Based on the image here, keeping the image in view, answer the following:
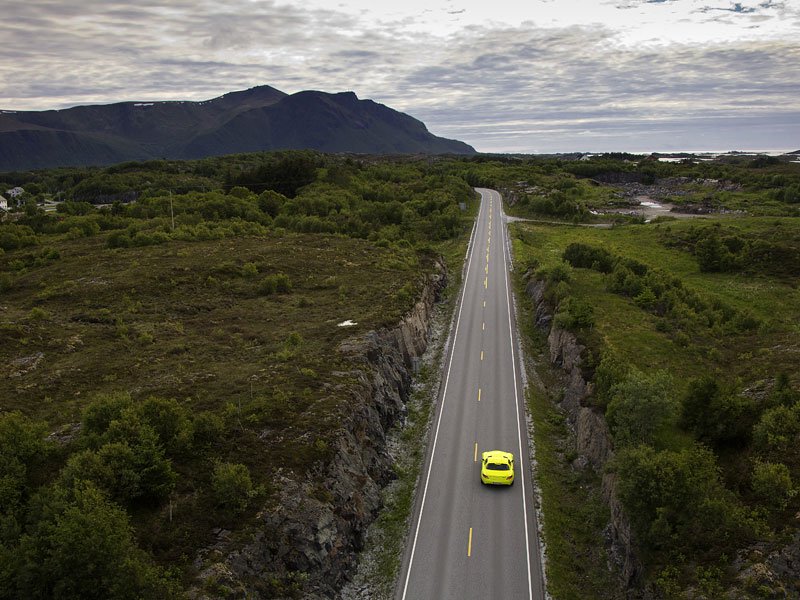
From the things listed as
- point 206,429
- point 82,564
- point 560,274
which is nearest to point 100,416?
point 206,429

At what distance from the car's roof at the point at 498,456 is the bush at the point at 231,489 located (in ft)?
50.2

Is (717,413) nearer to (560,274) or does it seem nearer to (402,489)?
(402,489)

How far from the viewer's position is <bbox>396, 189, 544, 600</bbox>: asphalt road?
2405 centimetres

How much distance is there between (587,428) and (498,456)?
6.73 m

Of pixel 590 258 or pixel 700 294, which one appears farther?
pixel 590 258

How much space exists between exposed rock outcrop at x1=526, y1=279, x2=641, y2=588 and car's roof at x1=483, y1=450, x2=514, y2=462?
5146 millimetres

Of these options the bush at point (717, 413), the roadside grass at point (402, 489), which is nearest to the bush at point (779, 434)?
the bush at point (717, 413)

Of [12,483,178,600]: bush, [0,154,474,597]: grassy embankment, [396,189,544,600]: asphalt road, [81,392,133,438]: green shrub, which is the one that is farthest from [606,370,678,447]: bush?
[81,392,133,438]: green shrub

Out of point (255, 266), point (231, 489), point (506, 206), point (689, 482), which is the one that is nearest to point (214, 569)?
point (231, 489)

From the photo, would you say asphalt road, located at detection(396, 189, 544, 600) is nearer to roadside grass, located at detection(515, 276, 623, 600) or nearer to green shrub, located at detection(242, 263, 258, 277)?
roadside grass, located at detection(515, 276, 623, 600)

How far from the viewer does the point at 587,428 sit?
33.3m

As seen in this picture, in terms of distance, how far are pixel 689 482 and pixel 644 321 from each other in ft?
91.0

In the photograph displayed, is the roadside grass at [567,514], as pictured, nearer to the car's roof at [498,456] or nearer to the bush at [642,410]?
the car's roof at [498,456]

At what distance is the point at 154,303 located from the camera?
1930 inches
